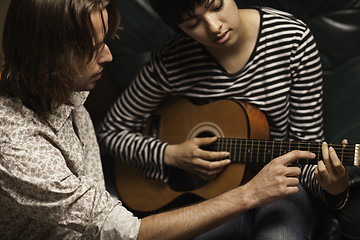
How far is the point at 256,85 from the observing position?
45.3 inches

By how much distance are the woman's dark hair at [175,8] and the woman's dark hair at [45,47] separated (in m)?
0.18

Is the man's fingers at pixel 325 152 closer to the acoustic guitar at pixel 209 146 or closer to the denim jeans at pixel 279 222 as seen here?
the acoustic guitar at pixel 209 146

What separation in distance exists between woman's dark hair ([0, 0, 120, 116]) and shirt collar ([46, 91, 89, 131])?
0.04 m

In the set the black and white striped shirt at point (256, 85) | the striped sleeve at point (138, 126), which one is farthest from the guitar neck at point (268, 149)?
the striped sleeve at point (138, 126)

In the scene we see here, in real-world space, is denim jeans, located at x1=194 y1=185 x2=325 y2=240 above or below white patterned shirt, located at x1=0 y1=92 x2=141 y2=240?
below

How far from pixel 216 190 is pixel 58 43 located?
1.96 feet

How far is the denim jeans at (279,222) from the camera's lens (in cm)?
112

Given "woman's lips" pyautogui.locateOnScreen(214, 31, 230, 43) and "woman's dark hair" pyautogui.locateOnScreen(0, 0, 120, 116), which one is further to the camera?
"woman's lips" pyautogui.locateOnScreen(214, 31, 230, 43)

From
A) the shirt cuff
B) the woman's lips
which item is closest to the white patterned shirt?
the shirt cuff

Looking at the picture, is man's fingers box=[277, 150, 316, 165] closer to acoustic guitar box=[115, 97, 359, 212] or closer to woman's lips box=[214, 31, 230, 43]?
acoustic guitar box=[115, 97, 359, 212]

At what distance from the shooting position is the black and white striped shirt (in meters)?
1.11

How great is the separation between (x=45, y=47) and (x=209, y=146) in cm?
54

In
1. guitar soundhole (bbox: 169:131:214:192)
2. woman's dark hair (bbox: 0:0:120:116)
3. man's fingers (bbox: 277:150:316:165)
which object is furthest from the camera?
guitar soundhole (bbox: 169:131:214:192)

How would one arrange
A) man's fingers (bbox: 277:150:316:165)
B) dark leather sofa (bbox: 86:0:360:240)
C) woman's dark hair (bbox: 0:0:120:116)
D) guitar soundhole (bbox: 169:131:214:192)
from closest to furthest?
1. woman's dark hair (bbox: 0:0:120:116)
2. man's fingers (bbox: 277:150:316:165)
3. dark leather sofa (bbox: 86:0:360:240)
4. guitar soundhole (bbox: 169:131:214:192)
